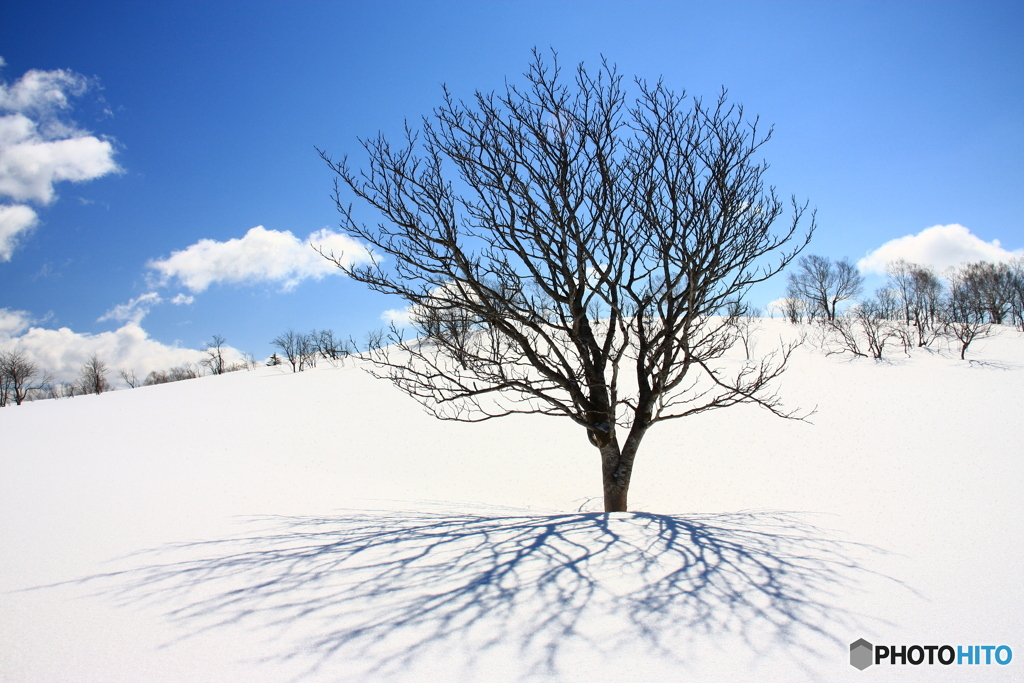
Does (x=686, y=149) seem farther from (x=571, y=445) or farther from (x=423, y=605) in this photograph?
(x=571, y=445)

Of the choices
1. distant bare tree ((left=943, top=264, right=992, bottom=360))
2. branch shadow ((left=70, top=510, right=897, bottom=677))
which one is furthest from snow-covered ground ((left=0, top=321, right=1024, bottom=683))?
distant bare tree ((left=943, top=264, right=992, bottom=360))

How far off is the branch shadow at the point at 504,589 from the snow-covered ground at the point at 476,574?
0.8 inches

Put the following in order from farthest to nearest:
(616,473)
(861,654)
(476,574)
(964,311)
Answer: (964,311), (616,473), (476,574), (861,654)

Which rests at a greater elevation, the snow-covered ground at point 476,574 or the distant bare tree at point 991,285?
the distant bare tree at point 991,285

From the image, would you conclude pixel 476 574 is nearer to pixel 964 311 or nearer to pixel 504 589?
pixel 504 589

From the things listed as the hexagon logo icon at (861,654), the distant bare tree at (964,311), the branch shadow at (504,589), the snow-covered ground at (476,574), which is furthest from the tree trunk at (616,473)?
the distant bare tree at (964,311)

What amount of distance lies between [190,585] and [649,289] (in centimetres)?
673

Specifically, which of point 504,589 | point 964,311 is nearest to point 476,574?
point 504,589

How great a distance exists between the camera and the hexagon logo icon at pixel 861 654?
10.2 ft

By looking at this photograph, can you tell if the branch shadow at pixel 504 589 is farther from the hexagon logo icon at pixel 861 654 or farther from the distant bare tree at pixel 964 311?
the distant bare tree at pixel 964 311

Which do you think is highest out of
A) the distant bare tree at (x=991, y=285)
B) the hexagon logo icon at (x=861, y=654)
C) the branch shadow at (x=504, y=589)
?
the distant bare tree at (x=991, y=285)

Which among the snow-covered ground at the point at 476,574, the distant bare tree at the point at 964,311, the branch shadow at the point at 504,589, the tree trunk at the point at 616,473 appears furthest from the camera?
the distant bare tree at the point at 964,311

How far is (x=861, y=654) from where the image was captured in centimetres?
319

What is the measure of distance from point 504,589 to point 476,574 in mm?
383
